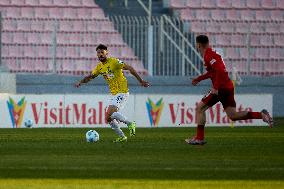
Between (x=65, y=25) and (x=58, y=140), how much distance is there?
13749 millimetres

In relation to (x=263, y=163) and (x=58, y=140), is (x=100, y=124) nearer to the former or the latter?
(x=58, y=140)

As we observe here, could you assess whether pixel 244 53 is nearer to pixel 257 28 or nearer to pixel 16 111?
pixel 257 28

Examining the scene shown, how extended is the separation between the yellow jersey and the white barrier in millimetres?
8452

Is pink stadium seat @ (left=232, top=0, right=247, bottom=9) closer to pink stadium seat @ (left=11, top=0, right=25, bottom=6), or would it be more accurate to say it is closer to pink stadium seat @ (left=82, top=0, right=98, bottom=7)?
pink stadium seat @ (left=82, top=0, right=98, bottom=7)

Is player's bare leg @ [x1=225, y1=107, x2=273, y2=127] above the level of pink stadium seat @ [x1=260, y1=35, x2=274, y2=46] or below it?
below

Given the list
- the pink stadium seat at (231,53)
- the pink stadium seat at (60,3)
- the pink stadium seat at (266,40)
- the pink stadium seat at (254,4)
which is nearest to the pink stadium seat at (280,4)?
the pink stadium seat at (254,4)

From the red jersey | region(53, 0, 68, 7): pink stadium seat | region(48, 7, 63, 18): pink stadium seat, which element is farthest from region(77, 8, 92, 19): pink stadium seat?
the red jersey

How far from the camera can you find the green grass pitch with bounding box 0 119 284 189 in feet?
40.5

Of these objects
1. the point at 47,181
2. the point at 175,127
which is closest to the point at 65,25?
the point at 175,127

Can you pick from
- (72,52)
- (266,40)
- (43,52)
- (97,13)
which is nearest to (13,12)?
(43,52)

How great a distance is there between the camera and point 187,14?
3803 centimetres

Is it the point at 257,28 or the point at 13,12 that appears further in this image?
the point at 257,28

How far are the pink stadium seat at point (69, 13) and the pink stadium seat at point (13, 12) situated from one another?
152cm

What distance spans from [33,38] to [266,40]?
8031 millimetres
